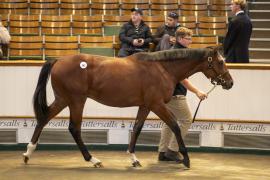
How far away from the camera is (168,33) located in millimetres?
8805

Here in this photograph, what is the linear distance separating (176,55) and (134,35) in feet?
8.78

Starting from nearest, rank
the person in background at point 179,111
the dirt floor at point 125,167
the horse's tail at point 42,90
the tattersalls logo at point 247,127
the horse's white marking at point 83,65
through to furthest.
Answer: the dirt floor at point 125,167 < the horse's white marking at point 83,65 < the horse's tail at point 42,90 < the person in background at point 179,111 < the tattersalls logo at point 247,127

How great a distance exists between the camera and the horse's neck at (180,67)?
24.5ft

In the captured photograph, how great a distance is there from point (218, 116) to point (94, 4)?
18.6 feet

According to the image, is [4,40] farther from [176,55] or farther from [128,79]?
[176,55]

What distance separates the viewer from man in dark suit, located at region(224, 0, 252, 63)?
8969 mm

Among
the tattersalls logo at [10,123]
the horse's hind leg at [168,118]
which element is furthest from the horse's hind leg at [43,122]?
the horse's hind leg at [168,118]

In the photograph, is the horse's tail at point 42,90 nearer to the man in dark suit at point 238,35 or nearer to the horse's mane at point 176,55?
the horse's mane at point 176,55

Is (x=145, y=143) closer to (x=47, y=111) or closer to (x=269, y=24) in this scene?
(x=47, y=111)

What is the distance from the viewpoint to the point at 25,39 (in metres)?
11.5

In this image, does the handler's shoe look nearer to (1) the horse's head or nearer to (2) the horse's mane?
(1) the horse's head

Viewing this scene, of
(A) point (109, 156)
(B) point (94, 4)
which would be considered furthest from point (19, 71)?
(B) point (94, 4)

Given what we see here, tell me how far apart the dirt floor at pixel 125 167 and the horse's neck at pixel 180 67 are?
1142mm

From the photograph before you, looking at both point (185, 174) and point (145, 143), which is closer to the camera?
point (185, 174)
